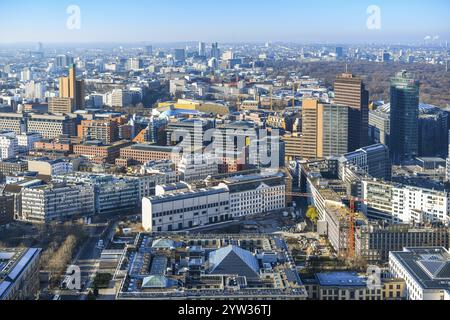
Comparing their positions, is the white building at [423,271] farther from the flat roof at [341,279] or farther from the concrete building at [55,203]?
the concrete building at [55,203]

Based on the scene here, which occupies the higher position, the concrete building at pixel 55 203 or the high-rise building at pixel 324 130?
the high-rise building at pixel 324 130

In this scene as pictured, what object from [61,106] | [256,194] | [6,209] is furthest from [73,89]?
[256,194]

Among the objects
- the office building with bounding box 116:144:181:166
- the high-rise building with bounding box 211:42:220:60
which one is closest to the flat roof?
the office building with bounding box 116:144:181:166

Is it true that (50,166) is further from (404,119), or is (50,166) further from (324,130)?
(404,119)

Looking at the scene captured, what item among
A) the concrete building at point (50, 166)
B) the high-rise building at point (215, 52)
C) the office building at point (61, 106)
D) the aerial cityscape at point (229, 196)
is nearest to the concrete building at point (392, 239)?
the aerial cityscape at point (229, 196)

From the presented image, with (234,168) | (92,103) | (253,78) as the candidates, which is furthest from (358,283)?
(253,78)

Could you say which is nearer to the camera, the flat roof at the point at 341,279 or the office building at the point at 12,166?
the flat roof at the point at 341,279
